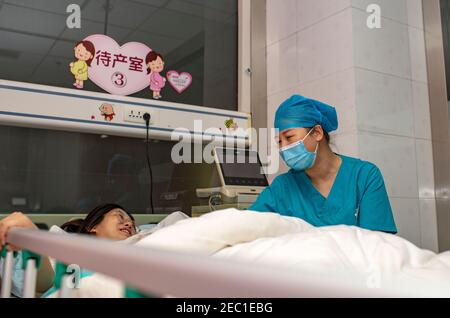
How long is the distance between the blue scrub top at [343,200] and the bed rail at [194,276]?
1.40 meters

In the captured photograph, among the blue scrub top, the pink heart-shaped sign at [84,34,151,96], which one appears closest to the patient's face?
the blue scrub top

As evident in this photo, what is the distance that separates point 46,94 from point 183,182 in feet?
3.15

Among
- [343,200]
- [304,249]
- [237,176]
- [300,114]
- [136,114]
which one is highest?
[136,114]

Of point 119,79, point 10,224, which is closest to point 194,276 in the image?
point 10,224

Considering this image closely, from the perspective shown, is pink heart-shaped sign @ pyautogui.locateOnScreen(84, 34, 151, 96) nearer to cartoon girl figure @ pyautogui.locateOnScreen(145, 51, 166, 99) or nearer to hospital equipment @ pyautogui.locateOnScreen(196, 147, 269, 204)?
cartoon girl figure @ pyautogui.locateOnScreen(145, 51, 166, 99)

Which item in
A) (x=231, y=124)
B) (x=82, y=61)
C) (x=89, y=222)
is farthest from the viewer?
(x=231, y=124)

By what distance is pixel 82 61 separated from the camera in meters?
2.54

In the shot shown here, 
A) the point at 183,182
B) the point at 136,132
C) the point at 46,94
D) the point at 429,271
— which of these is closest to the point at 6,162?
the point at 46,94

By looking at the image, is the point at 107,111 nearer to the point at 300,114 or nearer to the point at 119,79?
the point at 119,79

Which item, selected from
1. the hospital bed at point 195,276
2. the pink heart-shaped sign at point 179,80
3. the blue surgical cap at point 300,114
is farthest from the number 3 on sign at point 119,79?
the hospital bed at point 195,276

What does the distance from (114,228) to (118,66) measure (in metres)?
1.21

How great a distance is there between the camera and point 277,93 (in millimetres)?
2891

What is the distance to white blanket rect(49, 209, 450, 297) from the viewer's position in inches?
30.6

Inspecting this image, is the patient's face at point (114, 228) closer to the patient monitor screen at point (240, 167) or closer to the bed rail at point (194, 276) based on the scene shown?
the patient monitor screen at point (240, 167)
